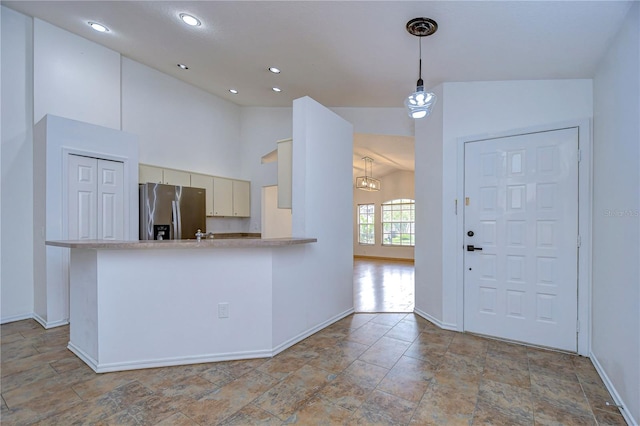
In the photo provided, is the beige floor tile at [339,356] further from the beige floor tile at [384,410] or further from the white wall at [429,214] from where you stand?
the white wall at [429,214]

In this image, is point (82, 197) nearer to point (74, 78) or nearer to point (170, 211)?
point (170, 211)

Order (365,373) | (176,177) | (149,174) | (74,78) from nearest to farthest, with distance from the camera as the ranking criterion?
(365,373), (74,78), (149,174), (176,177)

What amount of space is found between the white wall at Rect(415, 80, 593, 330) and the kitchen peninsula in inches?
72.8

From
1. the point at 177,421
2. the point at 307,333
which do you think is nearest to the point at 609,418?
the point at 307,333

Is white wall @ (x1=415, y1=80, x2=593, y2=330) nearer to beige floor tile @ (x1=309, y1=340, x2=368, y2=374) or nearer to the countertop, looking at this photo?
beige floor tile @ (x1=309, y1=340, x2=368, y2=374)

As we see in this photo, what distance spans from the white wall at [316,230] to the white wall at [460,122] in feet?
3.34

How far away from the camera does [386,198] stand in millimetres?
10102

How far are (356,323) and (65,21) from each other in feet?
16.2

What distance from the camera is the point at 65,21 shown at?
137 inches

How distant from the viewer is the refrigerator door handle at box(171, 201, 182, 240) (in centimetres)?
444

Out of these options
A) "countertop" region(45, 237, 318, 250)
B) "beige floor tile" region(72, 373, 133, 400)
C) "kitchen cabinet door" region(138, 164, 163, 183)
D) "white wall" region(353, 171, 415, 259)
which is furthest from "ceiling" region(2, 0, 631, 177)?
"white wall" region(353, 171, 415, 259)

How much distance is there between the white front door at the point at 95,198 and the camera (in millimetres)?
3494

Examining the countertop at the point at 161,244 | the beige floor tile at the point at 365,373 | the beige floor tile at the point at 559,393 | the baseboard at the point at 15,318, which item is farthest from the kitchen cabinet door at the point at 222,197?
the beige floor tile at the point at 559,393

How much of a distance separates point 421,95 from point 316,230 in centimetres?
168
